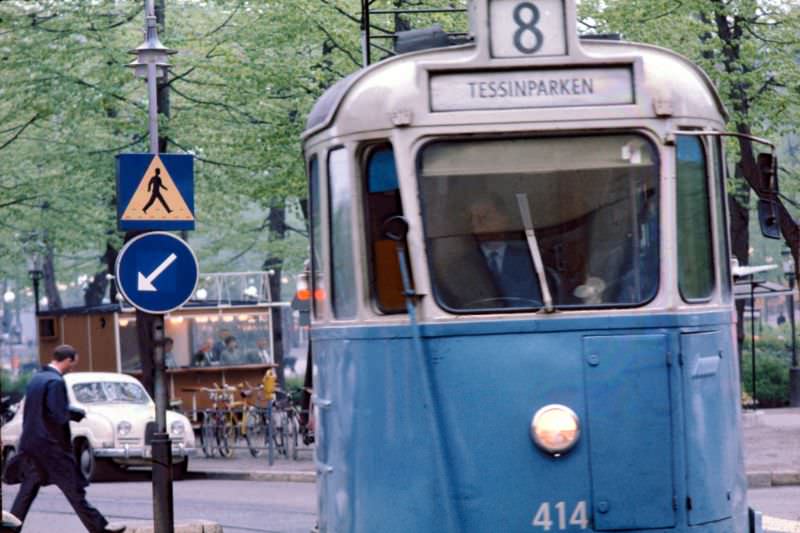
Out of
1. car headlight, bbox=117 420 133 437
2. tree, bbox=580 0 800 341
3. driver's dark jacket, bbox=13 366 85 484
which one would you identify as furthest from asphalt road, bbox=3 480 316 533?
tree, bbox=580 0 800 341

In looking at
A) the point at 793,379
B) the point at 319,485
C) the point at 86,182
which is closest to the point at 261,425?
the point at 86,182

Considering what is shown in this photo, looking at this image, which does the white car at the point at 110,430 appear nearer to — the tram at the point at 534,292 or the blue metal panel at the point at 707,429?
the tram at the point at 534,292

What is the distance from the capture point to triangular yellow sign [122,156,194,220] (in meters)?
14.4

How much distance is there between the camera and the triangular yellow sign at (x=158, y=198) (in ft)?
47.4

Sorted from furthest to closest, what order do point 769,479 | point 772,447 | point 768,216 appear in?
1. point 772,447
2. point 769,479
3. point 768,216

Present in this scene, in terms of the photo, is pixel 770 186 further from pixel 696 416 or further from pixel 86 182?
pixel 86 182

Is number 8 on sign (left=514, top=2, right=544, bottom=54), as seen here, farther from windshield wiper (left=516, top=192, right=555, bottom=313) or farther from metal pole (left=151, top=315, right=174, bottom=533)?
metal pole (left=151, top=315, right=174, bottom=533)

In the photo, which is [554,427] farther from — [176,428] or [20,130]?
[20,130]

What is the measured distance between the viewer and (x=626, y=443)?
324 inches

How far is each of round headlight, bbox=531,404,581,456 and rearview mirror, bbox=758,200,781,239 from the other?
5.20ft

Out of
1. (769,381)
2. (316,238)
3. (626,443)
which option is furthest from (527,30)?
(769,381)

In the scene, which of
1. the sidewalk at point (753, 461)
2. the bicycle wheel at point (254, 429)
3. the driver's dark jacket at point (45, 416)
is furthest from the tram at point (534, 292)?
the bicycle wheel at point (254, 429)

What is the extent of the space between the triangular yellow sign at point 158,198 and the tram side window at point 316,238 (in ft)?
16.0

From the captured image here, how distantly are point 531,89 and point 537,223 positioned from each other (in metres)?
0.66
